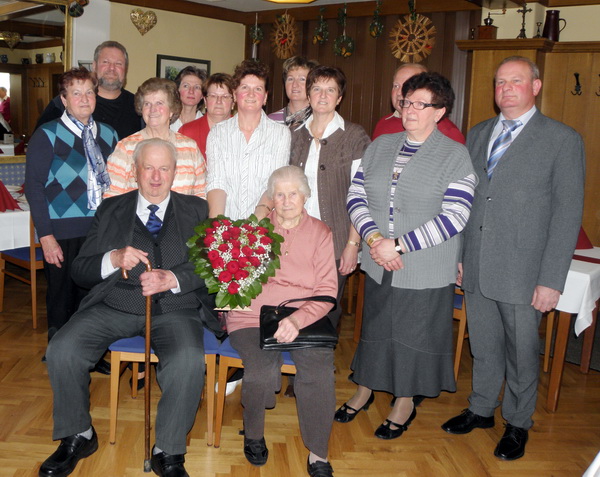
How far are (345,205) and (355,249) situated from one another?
22cm

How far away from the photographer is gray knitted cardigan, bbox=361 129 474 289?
271 centimetres

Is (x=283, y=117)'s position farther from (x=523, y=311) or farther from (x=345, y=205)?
(x=523, y=311)

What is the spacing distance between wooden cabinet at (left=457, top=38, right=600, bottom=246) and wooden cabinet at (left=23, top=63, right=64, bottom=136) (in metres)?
3.78

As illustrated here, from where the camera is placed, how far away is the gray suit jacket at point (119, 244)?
9.20 ft

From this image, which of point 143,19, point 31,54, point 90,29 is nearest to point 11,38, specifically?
point 31,54

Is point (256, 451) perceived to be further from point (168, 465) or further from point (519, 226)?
point (519, 226)

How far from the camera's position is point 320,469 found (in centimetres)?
267

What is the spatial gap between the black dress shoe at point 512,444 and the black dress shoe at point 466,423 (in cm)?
17

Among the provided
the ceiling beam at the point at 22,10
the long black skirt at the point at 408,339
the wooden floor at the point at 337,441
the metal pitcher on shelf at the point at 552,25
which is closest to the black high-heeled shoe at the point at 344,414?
the wooden floor at the point at 337,441

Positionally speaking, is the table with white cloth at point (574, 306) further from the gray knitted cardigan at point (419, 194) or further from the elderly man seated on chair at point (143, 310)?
the elderly man seated on chair at point (143, 310)

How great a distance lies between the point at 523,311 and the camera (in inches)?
112

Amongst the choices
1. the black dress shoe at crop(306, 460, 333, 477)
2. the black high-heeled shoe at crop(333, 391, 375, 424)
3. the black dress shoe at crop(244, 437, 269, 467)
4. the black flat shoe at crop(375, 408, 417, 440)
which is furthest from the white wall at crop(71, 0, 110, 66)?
the black dress shoe at crop(306, 460, 333, 477)

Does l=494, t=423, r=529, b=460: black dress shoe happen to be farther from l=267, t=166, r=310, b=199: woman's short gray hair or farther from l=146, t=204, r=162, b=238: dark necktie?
l=146, t=204, r=162, b=238: dark necktie

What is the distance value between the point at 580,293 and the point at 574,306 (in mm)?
74
